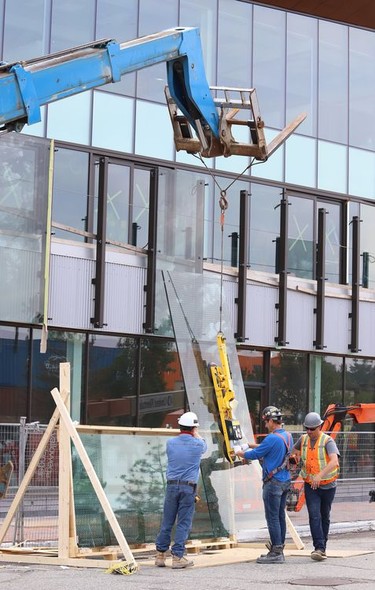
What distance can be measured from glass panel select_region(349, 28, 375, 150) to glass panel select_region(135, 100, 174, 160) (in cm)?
559

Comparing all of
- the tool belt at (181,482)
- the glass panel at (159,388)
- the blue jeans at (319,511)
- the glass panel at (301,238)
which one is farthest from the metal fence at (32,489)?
the glass panel at (301,238)

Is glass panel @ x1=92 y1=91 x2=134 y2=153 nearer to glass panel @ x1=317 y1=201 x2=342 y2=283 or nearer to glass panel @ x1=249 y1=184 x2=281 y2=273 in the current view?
glass panel @ x1=249 y1=184 x2=281 y2=273

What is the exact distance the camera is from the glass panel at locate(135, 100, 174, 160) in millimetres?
24047

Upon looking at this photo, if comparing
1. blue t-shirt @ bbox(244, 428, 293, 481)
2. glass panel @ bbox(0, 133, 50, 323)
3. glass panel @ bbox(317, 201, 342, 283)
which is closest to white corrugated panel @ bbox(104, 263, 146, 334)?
glass panel @ bbox(0, 133, 50, 323)

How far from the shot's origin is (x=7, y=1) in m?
22.7

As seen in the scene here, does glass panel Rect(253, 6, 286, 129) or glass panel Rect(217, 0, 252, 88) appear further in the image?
glass panel Rect(253, 6, 286, 129)

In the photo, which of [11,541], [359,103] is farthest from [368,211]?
[11,541]

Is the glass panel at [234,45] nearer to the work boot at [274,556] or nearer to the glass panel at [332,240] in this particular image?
the glass panel at [332,240]

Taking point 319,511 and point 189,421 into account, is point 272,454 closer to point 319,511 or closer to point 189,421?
point 319,511

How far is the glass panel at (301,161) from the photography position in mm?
26547

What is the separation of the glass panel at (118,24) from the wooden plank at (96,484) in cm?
1229

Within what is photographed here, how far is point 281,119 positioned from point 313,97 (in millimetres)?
1250

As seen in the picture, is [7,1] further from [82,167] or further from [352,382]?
[352,382]

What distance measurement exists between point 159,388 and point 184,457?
443 inches
